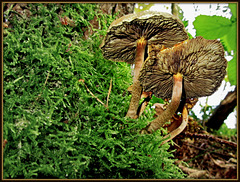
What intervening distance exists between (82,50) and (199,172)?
2.62 metres

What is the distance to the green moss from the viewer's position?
1141mm

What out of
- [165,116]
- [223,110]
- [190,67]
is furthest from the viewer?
[223,110]

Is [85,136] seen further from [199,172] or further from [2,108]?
[199,172]

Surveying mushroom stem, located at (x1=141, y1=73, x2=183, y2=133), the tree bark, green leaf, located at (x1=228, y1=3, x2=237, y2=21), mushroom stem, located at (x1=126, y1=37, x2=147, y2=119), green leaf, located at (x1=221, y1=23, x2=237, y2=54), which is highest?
green leaf, located at (x1=228, y1=3, x2=237, y2=21)

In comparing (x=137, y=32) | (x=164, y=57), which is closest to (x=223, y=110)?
(x=164, y=57)

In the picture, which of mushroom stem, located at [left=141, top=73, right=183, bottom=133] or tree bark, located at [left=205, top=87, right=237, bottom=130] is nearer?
mushroom stem, located at [left=141, top=73, right=183, bottom=133]

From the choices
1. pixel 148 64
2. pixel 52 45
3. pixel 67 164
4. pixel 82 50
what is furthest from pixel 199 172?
pixel 52 45

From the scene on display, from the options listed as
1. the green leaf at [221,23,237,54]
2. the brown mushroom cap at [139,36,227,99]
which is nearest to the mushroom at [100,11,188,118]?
the brown mushroom cap at [139,36,227,99]

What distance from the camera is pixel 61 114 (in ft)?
4.23

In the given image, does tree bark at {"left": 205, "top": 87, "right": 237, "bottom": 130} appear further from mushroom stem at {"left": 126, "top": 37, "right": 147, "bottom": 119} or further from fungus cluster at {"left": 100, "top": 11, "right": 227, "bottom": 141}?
mushroom stem at {"left": 126, "top": 37, "right": 147, "bottom": 119}

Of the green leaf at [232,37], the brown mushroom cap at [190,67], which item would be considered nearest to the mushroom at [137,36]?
the brown mushroom cap at [190,67]

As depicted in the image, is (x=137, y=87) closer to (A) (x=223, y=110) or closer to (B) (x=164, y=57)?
(B) (x=164, y=57)

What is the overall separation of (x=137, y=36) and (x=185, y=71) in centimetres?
58

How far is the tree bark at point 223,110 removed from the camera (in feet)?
13.1
